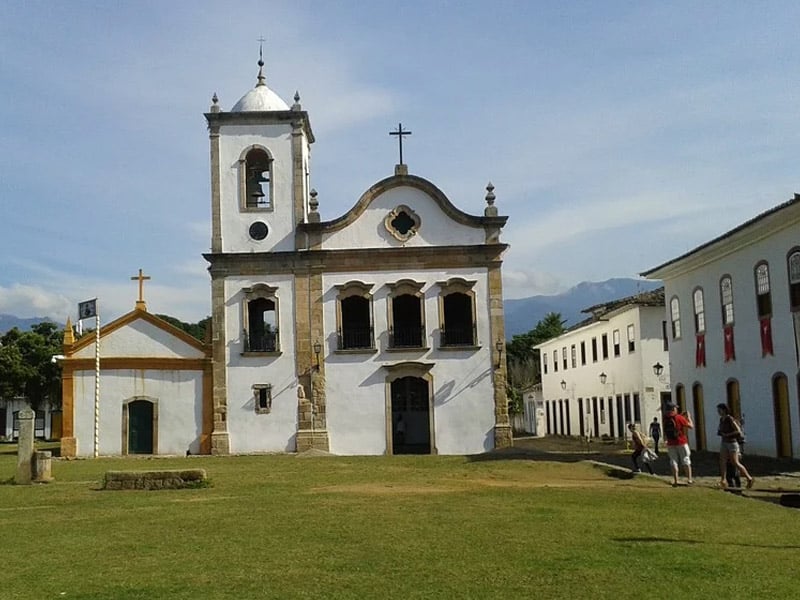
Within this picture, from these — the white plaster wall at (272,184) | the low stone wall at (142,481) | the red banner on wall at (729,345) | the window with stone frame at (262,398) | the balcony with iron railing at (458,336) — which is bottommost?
the low stone wall at (142,481)

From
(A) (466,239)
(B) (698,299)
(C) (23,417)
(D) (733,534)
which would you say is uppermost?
(A) (466,239)

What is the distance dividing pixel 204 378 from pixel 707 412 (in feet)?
52.1

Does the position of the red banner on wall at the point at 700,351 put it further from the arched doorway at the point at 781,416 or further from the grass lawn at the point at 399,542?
the grass lawn at the point at 399,542

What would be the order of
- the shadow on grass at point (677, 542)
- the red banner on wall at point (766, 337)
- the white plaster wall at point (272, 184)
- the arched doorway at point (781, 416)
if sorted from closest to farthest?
1. the shadow on grass at point (677, 542)
2. the arched doorway at point (781, 416)
3. the red banner on wall at point (766, 337)
4. the white plaster wall at point (272, 184)

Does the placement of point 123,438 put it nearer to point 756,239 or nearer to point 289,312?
point 289,312

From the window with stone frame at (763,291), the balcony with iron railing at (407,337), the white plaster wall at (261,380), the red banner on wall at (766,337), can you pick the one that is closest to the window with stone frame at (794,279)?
the window with stone frame at (763,291)

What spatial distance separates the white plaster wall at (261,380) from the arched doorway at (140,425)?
2.58m

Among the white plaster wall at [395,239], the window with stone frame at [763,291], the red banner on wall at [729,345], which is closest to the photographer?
the window with stone frame at [763,291]

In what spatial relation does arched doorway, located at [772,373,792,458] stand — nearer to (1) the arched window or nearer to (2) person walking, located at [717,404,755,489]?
(2) person walking, located at [717,404,755,489]

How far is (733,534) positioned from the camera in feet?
35.3

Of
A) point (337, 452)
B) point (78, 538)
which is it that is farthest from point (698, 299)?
point (78, 538)

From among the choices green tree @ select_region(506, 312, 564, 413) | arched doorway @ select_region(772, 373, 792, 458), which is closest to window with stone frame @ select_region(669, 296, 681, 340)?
arched doorway @ select_region(772, 373, 792, 458)

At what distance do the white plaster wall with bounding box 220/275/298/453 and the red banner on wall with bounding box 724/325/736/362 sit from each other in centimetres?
1343

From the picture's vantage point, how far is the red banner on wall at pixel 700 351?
2872 cm
